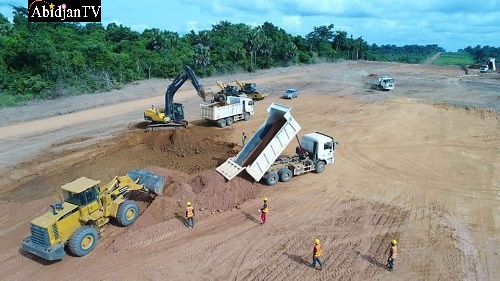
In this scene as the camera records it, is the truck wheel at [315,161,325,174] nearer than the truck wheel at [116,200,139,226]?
No

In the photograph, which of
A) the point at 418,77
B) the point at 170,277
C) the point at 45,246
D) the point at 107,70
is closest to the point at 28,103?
the point at 107,70

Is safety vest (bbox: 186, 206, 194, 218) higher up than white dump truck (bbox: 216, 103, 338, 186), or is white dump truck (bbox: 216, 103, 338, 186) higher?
white dump truck (bbox: 216, 103, 338, 186)

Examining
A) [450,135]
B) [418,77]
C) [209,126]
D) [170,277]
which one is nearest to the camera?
[170,277]

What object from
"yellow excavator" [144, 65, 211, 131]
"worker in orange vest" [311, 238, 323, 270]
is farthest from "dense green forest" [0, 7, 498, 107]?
"worker in orange vest" [311, 238, 323, 270]

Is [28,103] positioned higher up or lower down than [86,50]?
lower down

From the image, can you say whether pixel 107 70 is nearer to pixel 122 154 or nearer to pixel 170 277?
pixel 122 154

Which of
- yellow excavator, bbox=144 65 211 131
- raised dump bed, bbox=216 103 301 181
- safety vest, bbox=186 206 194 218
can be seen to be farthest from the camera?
yellow excavator, bbox=144 65 211 131

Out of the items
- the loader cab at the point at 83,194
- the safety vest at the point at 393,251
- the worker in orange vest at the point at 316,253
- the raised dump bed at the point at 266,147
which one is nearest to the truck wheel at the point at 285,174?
the raised dump bed at the point at 266,147

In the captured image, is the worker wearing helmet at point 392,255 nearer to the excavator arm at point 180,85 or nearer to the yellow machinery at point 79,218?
the yellow machinery at point 79,218

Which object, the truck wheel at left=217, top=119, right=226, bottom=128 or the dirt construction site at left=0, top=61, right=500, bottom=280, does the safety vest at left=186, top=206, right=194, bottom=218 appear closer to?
the dirt construction site at left=0, top=61, right=500, bottom=280

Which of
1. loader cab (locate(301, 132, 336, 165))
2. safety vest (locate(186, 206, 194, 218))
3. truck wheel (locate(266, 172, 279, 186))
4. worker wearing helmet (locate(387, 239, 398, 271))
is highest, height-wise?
loader cab (locate(301, 132, 336, 165))
